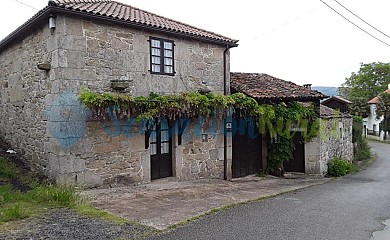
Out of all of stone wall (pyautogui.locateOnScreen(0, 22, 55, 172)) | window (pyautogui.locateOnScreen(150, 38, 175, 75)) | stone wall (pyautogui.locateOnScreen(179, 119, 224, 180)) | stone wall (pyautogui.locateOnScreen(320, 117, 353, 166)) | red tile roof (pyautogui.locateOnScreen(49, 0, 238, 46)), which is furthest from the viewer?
stone wall (pyautogui.locateOnScreen(320, 117, 353, 166))

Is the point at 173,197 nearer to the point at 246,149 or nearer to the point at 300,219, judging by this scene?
the point at 300,219

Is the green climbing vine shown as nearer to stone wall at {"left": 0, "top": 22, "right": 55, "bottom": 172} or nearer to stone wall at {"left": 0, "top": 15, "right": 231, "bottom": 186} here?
stone wall at {"left": 0, "top": 15, "right": 231, "bottom": 186}

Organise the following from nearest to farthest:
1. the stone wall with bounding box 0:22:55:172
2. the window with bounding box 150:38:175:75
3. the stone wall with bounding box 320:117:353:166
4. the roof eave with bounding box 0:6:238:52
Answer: the roof eave with bounding box 0:6:238:52 < the stone wall with bounding box 0:22:55:172 < the window with bounding box 150:38:175:75 < the stone wall with bounding box 320:117:353:166

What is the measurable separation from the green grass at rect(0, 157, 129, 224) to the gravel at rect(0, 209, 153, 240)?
0.27 metres

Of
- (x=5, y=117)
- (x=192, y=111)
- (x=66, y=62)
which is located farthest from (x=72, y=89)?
(x=5, y=117)

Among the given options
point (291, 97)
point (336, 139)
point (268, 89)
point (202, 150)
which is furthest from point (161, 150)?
point (336, 139)

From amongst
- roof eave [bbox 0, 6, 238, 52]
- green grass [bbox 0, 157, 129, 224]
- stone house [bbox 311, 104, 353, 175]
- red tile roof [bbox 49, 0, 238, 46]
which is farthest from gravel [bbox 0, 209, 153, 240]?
stone house [bbox 311, 104, 353, 175]

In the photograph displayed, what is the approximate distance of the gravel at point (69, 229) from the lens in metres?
5.14

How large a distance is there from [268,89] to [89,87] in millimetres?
7836

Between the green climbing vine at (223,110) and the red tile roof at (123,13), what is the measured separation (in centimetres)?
208

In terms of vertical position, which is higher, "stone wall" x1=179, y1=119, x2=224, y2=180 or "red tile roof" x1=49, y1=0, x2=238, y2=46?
"red tile roof" x1=49, y1=0, x2=238, y2=46

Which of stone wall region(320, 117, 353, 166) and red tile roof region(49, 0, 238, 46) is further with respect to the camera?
stone wall region(320, 117, 353, 166)

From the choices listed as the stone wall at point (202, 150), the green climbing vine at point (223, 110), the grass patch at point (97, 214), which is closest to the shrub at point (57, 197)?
the grass patch at point (97, 214)

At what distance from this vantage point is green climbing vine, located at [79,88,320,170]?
8.53 metres
